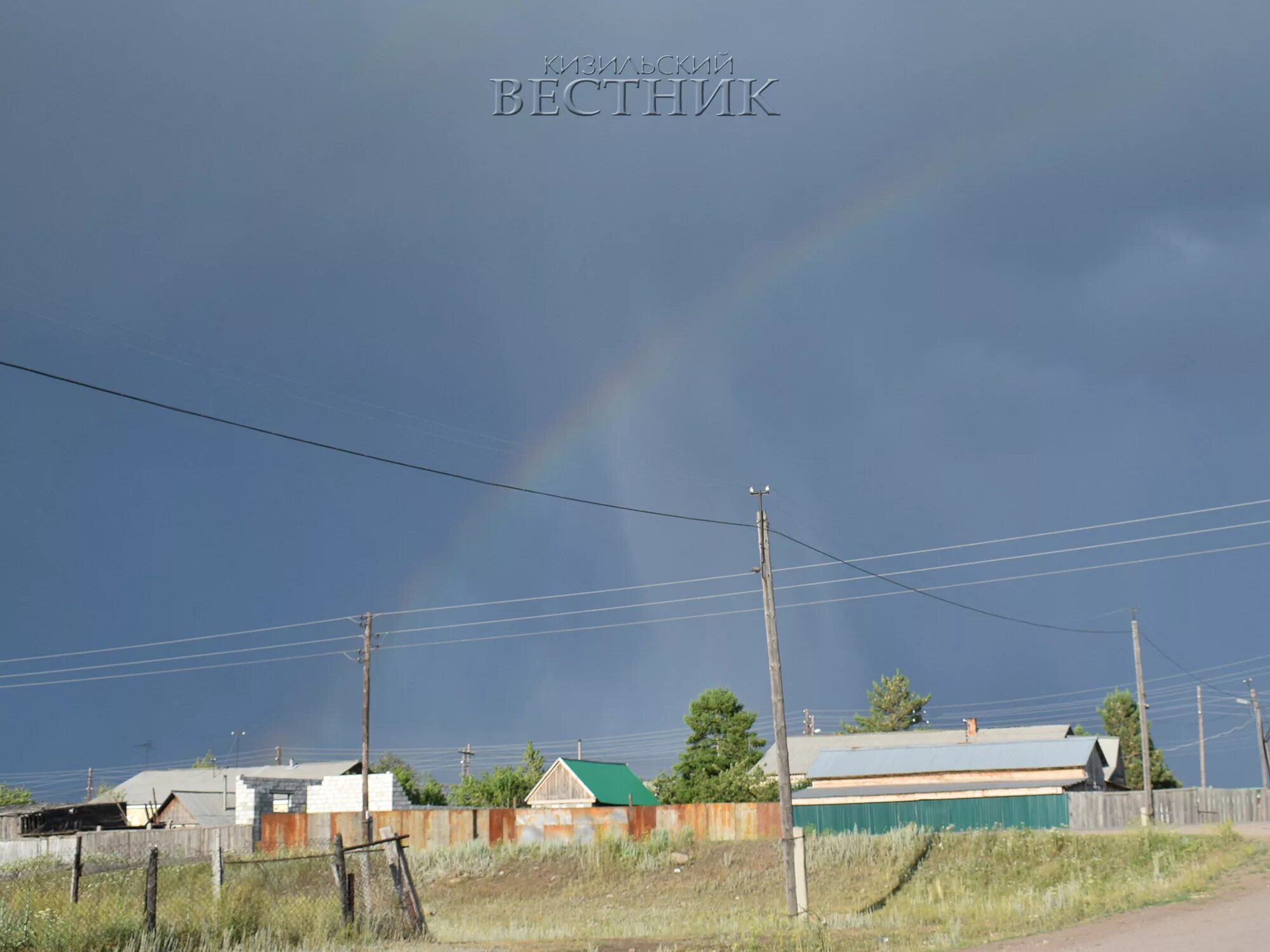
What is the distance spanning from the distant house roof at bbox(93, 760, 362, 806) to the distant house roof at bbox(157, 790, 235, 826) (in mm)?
8737

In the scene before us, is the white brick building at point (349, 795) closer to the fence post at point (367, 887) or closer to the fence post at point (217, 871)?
the fence post at point (367, 887)

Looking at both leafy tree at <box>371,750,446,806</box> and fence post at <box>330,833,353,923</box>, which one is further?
leafy tree at <box>371,750,446,806</box>

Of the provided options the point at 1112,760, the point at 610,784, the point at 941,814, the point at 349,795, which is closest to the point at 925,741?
the point at 1112,760

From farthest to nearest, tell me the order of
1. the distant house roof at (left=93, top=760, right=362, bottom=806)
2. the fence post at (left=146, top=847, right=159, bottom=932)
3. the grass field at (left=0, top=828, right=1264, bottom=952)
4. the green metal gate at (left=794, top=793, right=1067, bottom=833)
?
the distant house roof at (left=93, top=760, right=362, bottom=806) < the green metal gate at (left=794, top=793, right=1067, bottom=833) < the grass field at (left=0, top=828, right=1264, bottom=952) < the fence post at (left=146, top=847, right=159, bottom=932)

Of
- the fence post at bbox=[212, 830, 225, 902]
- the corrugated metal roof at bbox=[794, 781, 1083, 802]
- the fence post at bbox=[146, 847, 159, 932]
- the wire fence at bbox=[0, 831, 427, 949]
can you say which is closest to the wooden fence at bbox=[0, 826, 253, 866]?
the wire fence at bbox=[0, 831, 427, 949]

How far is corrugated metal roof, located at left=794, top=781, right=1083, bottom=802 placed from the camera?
194 ft

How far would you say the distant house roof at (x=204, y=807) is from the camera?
7194 centimetres

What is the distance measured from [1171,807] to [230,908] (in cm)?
5094

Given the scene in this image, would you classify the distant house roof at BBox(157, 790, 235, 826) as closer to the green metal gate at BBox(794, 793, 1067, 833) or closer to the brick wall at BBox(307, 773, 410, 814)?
the brick wall at BBox(307, 773, 410, 814)

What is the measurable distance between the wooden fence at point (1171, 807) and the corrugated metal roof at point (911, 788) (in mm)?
4551

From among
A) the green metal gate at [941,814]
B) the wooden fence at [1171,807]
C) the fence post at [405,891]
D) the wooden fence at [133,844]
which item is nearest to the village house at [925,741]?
the wooden fence at [1171,807]

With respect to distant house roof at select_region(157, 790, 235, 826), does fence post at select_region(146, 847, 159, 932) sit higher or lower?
higher

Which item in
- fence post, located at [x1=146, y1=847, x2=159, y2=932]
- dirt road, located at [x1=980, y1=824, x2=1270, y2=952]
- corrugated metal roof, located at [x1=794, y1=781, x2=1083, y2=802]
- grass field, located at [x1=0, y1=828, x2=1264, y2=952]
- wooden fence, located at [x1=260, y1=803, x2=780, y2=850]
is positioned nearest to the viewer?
dirt road, located at [x1=980, y1=824, x2=1270, y2=952]

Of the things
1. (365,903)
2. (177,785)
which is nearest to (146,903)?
(365,903)
